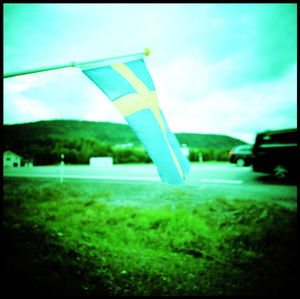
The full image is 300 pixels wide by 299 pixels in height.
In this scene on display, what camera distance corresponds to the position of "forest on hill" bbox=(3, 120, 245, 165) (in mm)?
3193

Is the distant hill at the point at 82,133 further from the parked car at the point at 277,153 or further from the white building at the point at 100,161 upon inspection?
the parked car at the point at 277,153

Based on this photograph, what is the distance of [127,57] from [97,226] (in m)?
3.21

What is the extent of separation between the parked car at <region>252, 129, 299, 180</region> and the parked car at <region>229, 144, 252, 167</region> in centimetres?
420

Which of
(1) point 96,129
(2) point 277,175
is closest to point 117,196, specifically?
(1) point 96,129

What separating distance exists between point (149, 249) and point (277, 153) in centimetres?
636

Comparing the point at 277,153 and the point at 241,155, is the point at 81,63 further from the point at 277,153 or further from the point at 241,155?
the point at 241,155

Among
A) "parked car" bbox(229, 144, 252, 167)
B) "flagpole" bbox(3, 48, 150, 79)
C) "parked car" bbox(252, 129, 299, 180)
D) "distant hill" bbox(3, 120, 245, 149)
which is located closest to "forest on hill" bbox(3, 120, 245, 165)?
"distant hill" bbox(3, 120, 245, 149)

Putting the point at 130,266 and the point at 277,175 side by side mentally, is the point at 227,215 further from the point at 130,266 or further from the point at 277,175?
the point at 277,175

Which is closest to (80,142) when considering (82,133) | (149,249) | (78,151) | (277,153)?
(78,151)

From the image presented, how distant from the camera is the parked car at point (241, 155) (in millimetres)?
10998

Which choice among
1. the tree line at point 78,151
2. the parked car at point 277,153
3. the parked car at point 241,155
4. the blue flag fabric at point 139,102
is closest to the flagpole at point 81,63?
the blue flag fabric at point 139,102

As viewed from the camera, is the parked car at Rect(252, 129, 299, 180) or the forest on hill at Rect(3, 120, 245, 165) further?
the parked car at Rect(252, 129, 299, 180)

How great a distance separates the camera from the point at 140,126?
4.67 ft

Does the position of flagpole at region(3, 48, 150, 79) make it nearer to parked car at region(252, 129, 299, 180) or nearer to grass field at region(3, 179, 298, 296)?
grass field at region(3, 179, 298, 296)
